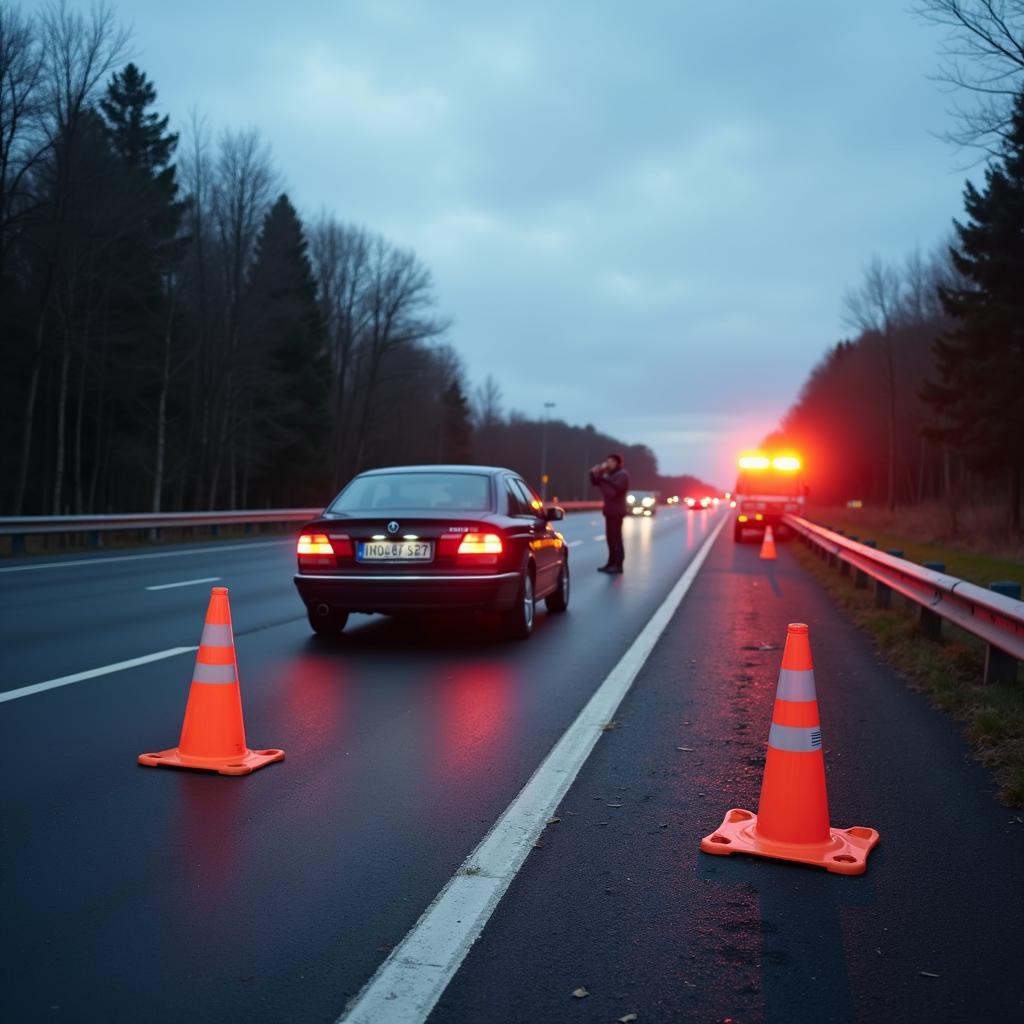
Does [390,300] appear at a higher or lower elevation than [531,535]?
higher

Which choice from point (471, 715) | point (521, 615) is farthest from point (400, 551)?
point (471, 715)

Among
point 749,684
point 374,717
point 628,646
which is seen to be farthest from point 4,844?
point 628,646

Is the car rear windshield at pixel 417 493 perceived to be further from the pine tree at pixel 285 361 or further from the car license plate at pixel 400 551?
the pine tree at pixel 285 361

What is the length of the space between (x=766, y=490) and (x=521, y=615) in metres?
23.5

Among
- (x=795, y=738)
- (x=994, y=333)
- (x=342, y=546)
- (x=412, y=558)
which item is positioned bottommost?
(x=795, y=738)

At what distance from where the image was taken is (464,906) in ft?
11.6

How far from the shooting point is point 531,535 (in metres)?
10.4

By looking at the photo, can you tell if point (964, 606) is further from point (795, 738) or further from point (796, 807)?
point (796, 807)

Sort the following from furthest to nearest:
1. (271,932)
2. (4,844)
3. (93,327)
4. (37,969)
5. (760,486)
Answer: (93,327)
(760,486)
(4,844)
(271,932)
(37,969)

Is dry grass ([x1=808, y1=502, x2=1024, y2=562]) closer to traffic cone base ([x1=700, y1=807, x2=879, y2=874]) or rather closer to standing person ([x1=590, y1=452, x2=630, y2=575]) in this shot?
standing person ([x1=590, y1=452, x2=630, y2=575])

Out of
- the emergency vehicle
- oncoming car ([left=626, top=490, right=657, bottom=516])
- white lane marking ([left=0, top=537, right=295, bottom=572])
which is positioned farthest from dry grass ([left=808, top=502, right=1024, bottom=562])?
oncoming car ([left=626, top=490, right=657, bottom=516])

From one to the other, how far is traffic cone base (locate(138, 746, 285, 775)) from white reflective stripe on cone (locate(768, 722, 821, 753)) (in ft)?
8.12

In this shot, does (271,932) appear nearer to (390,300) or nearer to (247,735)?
(247,735)

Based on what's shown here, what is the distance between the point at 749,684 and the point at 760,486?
25.0m
